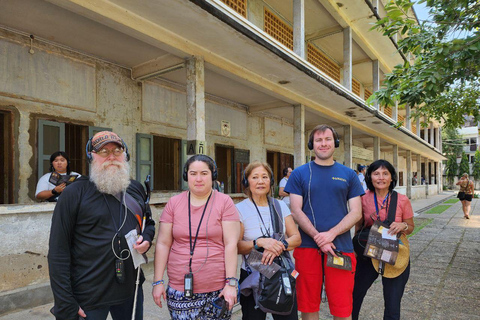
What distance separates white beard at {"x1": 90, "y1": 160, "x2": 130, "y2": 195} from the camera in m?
1.91

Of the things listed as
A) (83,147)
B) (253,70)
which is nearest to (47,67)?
(83,147)

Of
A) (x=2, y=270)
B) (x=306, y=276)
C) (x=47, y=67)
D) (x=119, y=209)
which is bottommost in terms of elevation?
(x=2, y=270)

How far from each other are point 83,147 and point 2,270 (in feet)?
9.33

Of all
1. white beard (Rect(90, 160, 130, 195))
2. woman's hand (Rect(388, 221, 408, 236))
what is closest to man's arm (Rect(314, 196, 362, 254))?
woman's hand (Rect(388, 221, 408, 236))

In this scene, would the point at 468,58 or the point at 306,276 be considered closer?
the point at 306,276

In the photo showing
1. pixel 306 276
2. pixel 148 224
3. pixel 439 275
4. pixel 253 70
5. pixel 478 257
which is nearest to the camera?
pixel 148 224

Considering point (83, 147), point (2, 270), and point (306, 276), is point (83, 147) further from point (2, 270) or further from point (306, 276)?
point (306, 276)

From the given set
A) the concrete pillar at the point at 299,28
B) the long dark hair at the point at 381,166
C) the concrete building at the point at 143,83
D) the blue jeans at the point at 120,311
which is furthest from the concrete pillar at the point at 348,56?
the blue jeans at the point at 120,311

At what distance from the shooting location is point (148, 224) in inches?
89.0

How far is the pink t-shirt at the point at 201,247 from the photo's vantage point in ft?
6.47

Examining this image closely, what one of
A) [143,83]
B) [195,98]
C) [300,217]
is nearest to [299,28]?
[195,98]

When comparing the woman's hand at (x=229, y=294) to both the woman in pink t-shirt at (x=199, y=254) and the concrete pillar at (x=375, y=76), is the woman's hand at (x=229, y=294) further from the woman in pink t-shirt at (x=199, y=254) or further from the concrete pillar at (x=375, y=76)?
the concrete pillar at (x=375, y=76)

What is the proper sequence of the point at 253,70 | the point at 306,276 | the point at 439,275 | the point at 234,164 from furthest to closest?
the point at 234,164
the point at 253,70
the point at 439,275
the point at 306,276

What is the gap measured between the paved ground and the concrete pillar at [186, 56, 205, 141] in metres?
2.71
